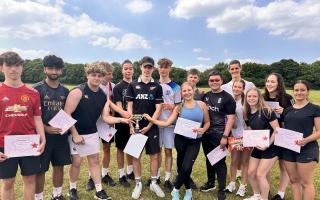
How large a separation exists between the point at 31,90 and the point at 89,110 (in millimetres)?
1181

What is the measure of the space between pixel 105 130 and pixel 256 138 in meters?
2.91

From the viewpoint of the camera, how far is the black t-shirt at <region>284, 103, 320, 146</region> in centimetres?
481

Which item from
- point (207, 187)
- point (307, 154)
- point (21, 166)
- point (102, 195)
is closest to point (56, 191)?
point (102, 195)

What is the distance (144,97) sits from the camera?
5.84m

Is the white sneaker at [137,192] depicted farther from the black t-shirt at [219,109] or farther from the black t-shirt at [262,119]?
the black t-shirt at [262,119]

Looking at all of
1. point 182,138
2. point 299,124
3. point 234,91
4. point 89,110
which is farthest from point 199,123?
point 89,110

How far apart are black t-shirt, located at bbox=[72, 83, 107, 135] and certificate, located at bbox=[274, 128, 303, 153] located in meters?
3.20

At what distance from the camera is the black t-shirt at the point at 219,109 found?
222 inches

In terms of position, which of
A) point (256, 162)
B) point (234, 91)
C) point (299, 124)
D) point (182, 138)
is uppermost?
point (234, 91)

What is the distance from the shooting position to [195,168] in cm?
797

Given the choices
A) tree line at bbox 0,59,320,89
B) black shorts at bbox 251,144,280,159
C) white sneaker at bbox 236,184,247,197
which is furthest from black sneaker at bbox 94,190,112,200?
tree line at bbox 0,59,320,89

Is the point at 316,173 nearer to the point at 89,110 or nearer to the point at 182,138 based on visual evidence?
the point at 182,138

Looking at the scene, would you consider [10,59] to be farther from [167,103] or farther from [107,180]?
[107,180]

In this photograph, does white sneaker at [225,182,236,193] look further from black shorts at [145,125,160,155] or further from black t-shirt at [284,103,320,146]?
black t-shirt at [284,103,320,146]
